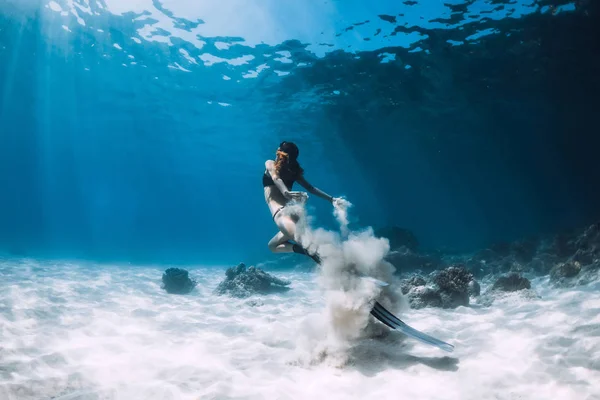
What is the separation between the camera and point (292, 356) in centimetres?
515

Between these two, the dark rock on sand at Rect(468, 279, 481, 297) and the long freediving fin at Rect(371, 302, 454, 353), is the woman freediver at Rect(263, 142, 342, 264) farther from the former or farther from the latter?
the dark rock on sand at Rect(468, 279, 481, 297)

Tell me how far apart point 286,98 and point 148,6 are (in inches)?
451

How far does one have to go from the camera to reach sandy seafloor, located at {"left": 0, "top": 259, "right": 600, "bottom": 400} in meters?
4.02

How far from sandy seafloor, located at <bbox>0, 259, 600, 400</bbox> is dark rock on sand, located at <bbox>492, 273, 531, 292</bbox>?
916 mm

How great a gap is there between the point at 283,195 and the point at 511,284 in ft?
24.5

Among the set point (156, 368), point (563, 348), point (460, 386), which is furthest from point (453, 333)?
point (156, 368)

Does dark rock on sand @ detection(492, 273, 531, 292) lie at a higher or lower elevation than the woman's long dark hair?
lower

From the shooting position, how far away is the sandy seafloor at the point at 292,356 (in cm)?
402

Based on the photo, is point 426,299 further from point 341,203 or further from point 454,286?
point 341,203

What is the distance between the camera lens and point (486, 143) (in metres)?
37.0

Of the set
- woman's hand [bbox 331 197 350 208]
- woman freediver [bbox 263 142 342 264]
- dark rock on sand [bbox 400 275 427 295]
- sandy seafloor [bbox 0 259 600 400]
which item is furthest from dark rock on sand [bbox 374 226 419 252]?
woman's hand [bbox 331 197 350 208]

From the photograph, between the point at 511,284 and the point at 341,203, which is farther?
the point at 511,284

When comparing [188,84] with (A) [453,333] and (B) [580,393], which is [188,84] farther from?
(B) [580,393]

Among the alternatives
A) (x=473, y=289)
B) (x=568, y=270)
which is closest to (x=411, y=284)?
(x=473, y=289)
